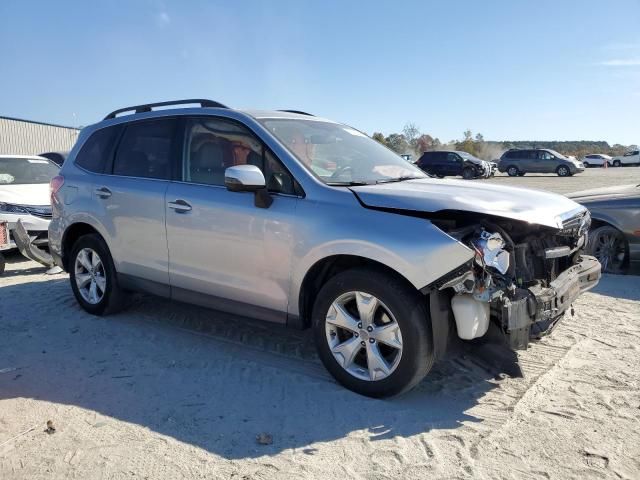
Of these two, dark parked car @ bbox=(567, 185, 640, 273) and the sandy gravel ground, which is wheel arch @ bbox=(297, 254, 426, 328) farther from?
dark parked car @ bbox=(567, 185, 640, 273)

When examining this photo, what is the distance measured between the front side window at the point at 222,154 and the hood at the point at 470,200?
64 cm

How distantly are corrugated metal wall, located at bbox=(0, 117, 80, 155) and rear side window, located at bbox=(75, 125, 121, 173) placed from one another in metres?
28.7

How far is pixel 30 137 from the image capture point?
32.4 metres

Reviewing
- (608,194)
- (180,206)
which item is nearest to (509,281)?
(180,206)

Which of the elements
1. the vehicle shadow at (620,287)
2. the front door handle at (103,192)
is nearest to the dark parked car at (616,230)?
the vehicle shadow at (620,287)

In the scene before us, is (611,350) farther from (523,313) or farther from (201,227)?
(201,227)

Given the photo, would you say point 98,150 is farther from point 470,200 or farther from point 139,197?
point 470,200

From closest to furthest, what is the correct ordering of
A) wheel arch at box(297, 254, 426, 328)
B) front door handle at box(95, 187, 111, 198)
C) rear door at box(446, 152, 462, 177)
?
wheel arch at box(297, 254, 426, 328) < front door handle at box(95, 187, 111, 198) < rear door at box(446, 152, 462, 177)

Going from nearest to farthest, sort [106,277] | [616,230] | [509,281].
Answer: [509,281] < [106,277] < [616,230]

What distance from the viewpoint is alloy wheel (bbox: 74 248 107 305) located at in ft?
18.1

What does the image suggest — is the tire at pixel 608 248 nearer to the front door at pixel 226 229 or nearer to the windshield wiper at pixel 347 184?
the windshield wiper at pixel 347 184

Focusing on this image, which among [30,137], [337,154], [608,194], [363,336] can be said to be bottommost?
[363,336]

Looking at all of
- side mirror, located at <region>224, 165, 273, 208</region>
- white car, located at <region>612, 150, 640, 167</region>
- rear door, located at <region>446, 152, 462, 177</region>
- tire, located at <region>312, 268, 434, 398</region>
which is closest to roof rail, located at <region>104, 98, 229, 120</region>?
side mirror, located at <region>224, 165, 273, 208</region>

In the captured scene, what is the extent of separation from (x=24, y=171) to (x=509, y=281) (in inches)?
365
